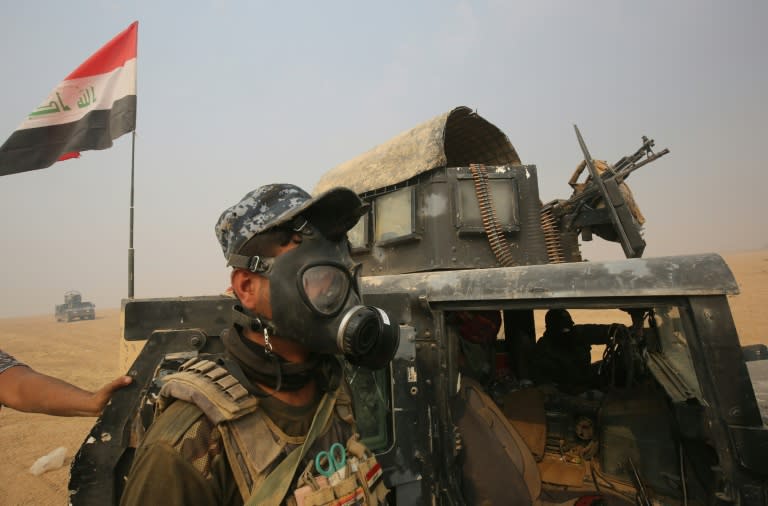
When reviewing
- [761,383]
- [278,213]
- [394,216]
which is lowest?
[761,383]

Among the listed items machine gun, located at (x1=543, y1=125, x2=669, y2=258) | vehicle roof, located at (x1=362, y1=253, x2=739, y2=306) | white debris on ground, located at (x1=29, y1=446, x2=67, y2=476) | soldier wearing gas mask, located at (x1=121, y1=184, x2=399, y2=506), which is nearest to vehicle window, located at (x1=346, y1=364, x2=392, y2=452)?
vehicle roof, located at (x1=362, y1=253, x2=739, y2=306)

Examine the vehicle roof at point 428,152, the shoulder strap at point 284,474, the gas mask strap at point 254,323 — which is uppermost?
the vehicle roof at point 428,152

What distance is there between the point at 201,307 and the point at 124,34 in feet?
22.3

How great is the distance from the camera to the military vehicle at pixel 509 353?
2.12 m

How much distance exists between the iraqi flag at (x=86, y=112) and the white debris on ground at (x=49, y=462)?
396 centimetres

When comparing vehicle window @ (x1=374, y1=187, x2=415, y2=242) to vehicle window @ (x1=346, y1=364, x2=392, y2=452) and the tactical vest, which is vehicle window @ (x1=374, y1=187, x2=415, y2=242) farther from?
the tactical vest

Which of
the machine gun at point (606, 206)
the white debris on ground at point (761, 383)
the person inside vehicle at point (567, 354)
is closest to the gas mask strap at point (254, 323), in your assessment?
the white debris on ground at point (761, 383)

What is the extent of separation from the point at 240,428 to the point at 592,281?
2.04 m

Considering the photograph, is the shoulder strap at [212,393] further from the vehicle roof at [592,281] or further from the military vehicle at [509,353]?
the vehicle roof at [592,281]

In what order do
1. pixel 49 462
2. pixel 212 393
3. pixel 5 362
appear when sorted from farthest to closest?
pixel 49 462 → pixel 5 362 → pixel 212 393

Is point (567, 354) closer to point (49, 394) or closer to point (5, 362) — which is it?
point (49, 394)

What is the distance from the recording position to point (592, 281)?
8.04ft

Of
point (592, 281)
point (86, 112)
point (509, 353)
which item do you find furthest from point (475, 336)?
point (86, 112)

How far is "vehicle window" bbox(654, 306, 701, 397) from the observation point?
2.64 m
